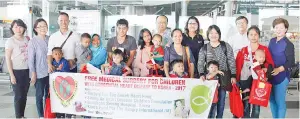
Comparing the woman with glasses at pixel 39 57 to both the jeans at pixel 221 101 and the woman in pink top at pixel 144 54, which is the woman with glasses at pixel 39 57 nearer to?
the woman in pink top at pixel 144 54

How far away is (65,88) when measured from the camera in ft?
13.7

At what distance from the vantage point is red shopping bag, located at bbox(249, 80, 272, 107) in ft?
12.9

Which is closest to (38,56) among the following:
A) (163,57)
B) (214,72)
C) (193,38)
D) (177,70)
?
(163,57)

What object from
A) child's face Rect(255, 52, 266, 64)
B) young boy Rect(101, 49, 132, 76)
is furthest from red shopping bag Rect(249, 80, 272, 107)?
young boy Rect(101, 49, 132, 76)

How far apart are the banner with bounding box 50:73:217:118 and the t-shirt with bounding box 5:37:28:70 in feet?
1.32

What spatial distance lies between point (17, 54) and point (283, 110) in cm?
320

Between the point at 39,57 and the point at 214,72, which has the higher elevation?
the point at 39,57

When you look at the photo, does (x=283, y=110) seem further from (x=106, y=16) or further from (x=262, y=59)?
(x=106, y=16)

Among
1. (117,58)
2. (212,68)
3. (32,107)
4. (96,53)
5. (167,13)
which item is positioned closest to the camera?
(212,68)

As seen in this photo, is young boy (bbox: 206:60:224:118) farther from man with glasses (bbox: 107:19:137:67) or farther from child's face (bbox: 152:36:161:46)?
man with glasses (bbox: 107:19:137:67)

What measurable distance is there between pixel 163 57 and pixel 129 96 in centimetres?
60

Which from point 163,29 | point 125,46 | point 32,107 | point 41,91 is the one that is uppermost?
point 163,29

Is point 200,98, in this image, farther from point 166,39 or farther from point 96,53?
point 96,53

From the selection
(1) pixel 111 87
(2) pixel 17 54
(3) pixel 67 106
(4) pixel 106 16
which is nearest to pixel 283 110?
(1) pixel 111 87
